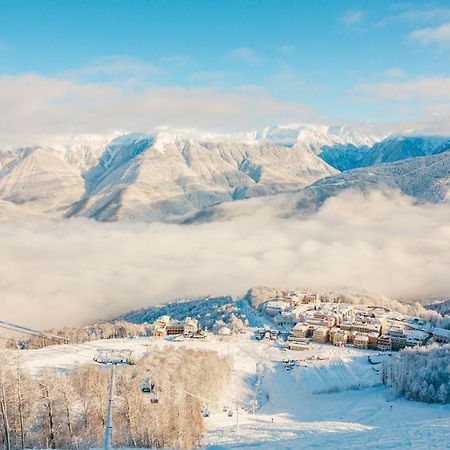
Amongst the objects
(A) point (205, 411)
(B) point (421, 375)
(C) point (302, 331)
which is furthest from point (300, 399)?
(C) point (302, 331)

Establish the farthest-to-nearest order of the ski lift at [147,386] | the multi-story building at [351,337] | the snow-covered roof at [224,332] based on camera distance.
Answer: the snow-covered roof at [224,332], the multi-story building at [351,337], the ski lift at [147,386]

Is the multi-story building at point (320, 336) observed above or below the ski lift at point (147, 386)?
below

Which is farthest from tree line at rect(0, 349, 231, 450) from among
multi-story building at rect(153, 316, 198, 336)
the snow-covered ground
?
multi-story building at rect(153, 316, 198, 336)

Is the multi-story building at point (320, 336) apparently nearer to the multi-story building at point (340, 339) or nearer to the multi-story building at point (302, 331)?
the multi-story building at point (340, 339)

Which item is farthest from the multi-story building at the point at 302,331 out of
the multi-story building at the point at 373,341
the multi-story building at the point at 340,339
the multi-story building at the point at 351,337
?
the multi-story building at the point at 373,341

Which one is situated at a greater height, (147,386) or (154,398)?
(147,386)

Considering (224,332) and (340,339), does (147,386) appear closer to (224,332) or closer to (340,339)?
(224,332)
